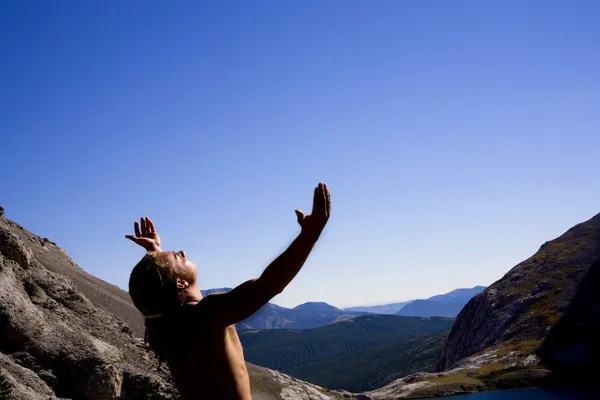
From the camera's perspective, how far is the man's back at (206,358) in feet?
11.9

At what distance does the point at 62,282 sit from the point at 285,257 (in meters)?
36.9

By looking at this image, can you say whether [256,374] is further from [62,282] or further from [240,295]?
[240,295]

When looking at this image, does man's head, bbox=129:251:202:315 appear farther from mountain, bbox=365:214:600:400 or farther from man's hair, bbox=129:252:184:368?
mountain, bbox=365:214:600:400

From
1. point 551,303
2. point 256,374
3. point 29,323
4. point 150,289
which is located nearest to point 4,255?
point 29,323

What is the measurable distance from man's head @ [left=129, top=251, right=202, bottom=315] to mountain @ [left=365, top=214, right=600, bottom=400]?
11620 cm

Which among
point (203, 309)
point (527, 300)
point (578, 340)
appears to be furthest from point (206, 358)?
point (527, 300)

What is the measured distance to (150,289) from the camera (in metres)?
3.92

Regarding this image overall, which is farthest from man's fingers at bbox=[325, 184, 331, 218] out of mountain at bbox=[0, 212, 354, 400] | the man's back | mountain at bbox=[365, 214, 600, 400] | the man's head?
mountain at bbox=[365, 214, 600, 400]

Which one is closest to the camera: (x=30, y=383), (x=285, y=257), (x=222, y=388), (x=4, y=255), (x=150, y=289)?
(x=285, y=257)

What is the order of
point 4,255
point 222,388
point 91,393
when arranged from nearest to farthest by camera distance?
point 222,388 < point 91,393 < point 4,255

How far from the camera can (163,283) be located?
12.8 feet

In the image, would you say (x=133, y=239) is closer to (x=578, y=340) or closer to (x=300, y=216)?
(x=300, y=216)

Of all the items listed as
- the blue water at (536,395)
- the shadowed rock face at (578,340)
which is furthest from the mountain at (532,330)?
the blue water at (536,395)

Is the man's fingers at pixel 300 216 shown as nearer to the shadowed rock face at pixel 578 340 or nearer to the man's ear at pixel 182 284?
the man's ear at pixel 182 284
